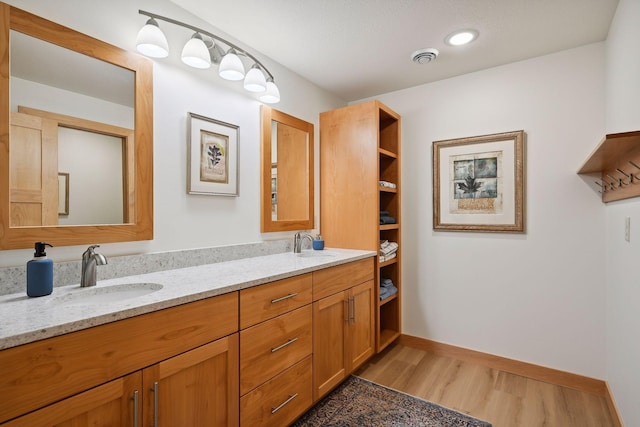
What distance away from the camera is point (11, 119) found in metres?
1.16

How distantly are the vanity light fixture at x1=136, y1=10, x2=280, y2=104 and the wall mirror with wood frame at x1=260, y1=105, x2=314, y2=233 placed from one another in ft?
0.79

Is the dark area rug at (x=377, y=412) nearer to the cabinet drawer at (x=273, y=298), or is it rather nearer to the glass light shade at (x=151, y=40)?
the cabinet drawer at (x=273, y=298)

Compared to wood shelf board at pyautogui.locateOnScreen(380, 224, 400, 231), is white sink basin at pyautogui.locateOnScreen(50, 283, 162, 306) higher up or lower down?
lower down

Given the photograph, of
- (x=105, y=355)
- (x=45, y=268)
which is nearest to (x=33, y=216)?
(x=45, y=268)

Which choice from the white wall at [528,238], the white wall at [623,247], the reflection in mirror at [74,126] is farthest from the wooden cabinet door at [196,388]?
the white wall at [528,238]

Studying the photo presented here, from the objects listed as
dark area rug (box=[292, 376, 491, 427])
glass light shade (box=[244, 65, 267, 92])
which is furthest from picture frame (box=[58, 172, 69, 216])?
dark area rug (box=[292, 376, 491, 427])

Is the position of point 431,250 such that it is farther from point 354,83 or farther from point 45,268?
point 45,268

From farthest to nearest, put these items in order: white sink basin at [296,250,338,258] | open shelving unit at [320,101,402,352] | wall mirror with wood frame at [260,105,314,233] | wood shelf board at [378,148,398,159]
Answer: wood shelf board at [378,148,398,159]
open shelving unit at [320,101,402,352]
white sink basin at [296,250,338,258]
wall mirror with wood frame at [260,105,314,233]

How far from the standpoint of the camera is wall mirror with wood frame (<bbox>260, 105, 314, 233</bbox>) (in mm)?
2215

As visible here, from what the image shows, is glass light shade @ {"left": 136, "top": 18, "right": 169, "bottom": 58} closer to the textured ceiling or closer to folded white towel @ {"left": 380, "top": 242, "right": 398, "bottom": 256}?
the textured ceiling

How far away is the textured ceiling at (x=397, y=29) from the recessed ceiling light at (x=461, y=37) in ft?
0.14

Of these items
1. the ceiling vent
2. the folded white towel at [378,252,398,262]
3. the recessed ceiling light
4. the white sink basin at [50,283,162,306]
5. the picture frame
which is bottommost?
the folded white towel at [378,252,398,262]

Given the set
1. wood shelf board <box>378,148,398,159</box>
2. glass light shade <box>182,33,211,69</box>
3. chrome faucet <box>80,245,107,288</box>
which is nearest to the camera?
chrome faucet <box>80,245,107,288</box>

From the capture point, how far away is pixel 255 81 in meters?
1.90
